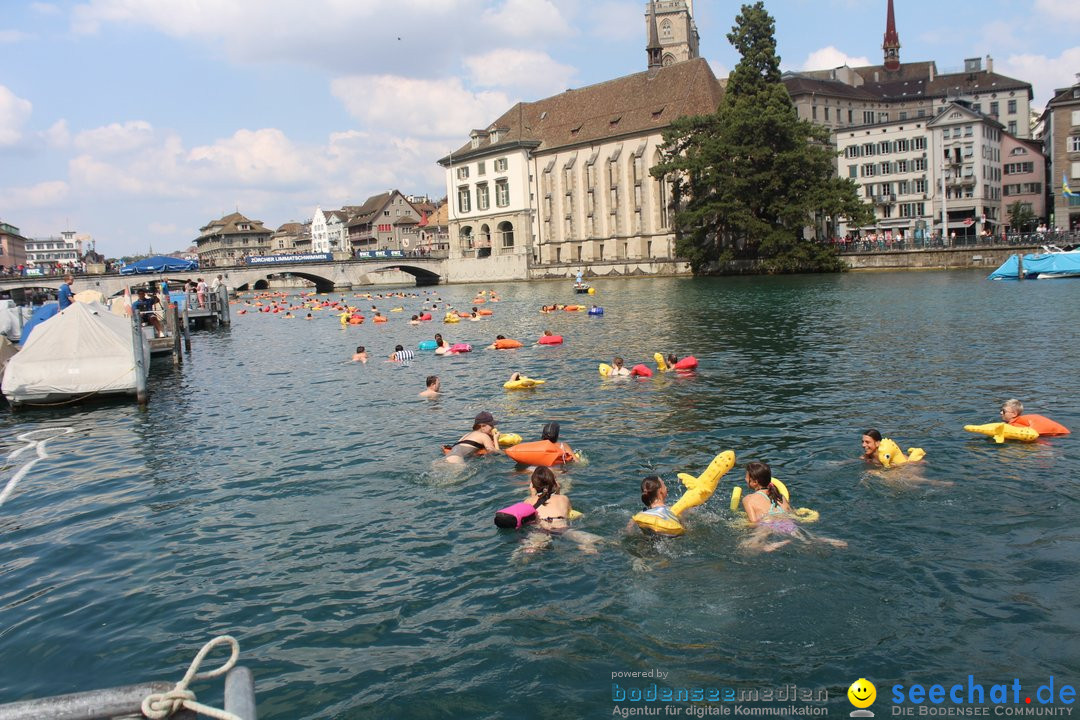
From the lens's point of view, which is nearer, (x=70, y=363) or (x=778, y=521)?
(x=778, y=521)

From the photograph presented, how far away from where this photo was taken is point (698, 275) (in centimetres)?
7806

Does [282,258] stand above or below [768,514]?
above

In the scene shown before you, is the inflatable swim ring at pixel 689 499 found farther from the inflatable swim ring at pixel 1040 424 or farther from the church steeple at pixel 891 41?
the church steeple at pixel 891 41

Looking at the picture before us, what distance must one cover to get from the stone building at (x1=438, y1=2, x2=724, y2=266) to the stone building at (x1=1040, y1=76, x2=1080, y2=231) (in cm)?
3354

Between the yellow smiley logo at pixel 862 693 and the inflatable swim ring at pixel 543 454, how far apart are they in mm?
7064

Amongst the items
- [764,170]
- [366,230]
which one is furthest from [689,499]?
[366,230]

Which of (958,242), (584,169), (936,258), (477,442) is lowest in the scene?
(477,442)

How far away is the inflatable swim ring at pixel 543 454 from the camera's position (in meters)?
13.3

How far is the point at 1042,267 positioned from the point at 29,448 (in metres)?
59.5

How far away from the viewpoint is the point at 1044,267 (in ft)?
181

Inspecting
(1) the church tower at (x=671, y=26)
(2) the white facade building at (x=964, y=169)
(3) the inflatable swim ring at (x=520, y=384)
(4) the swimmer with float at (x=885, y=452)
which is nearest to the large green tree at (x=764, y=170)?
(2) the white facade building at (x=964, y=169)

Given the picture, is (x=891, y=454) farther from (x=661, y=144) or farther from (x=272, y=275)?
(x=272, y=275)

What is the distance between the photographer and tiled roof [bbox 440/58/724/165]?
9188 centimetres

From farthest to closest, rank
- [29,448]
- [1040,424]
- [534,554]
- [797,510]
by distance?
[29,448]
[1040,424]
[797,510]
[534,554]
